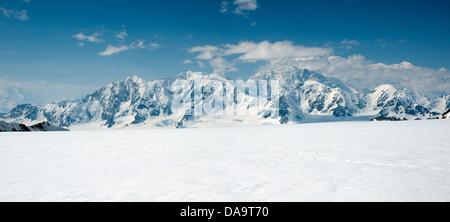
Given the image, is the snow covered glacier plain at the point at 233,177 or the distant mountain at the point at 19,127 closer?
the snow covered glacier plain at the point at 233,177

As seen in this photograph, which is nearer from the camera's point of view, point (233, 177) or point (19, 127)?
point (233, 177)

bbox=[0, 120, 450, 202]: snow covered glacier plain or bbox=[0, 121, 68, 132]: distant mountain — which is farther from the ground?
bbox=[0, 120, 450, 202]: snow covered glacier plain

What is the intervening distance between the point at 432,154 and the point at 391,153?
1.85 meters

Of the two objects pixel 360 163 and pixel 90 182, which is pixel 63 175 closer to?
pixel 90 182

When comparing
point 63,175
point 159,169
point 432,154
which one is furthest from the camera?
point 432,154

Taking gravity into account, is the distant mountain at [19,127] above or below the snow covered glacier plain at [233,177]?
below

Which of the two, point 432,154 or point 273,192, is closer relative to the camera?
point 273,192

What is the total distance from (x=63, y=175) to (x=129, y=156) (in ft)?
16.1

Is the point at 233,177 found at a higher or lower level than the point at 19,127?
higher

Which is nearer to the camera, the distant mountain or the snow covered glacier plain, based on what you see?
the snow covered glacier plain

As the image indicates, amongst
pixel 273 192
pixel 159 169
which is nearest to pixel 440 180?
pixel 273 192
